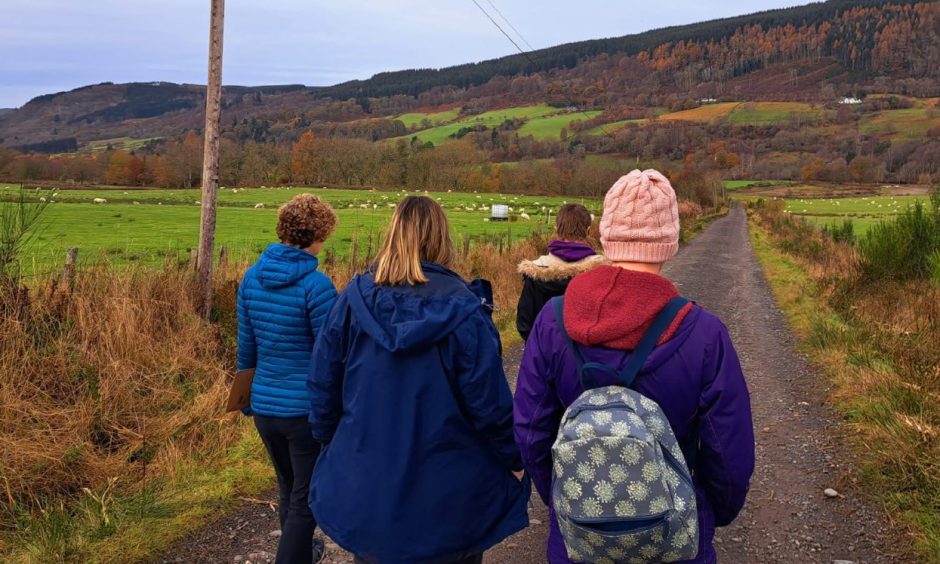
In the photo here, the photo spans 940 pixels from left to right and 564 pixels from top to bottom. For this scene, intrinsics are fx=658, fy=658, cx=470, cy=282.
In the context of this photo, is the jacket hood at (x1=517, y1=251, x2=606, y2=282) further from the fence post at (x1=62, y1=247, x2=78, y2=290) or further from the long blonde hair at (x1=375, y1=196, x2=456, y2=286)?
the fence post at (x1=62, y1=247, x2=78, y2=290)

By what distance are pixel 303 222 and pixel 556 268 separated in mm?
1994

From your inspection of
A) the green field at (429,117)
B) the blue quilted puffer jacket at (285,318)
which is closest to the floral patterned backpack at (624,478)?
the blue quilted puffer jacket at (285,318)

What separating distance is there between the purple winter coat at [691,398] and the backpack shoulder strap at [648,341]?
25 mm

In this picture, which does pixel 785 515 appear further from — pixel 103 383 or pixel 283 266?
pixel 103 383

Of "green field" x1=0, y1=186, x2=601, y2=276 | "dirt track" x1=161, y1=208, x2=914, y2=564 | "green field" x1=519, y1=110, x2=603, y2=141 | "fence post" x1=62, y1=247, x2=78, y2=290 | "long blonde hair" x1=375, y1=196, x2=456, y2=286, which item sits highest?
"green field" x1=519, y1=110, x2=603, y2=141

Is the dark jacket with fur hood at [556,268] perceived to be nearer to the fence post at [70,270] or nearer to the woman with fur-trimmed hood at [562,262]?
the woman with fur-trimmed hood at [562,262]

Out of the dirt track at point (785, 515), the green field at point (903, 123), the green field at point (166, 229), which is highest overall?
the green field at point (903, 123)

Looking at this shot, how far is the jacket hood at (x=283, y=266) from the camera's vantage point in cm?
318

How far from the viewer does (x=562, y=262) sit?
4641 mm

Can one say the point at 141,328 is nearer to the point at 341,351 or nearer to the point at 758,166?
the point at 341,351

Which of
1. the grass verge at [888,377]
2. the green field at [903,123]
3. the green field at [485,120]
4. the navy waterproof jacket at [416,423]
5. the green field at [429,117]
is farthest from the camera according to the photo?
the green field at [429,117]

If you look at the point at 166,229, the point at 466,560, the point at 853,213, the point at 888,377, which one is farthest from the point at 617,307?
the point at 853,213

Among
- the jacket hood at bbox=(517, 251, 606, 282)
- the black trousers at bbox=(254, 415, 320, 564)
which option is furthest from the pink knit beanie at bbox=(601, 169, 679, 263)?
the jacket hood at bbox=(517, 251, 606, 282)

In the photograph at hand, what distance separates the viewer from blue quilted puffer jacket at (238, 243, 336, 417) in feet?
10.5
